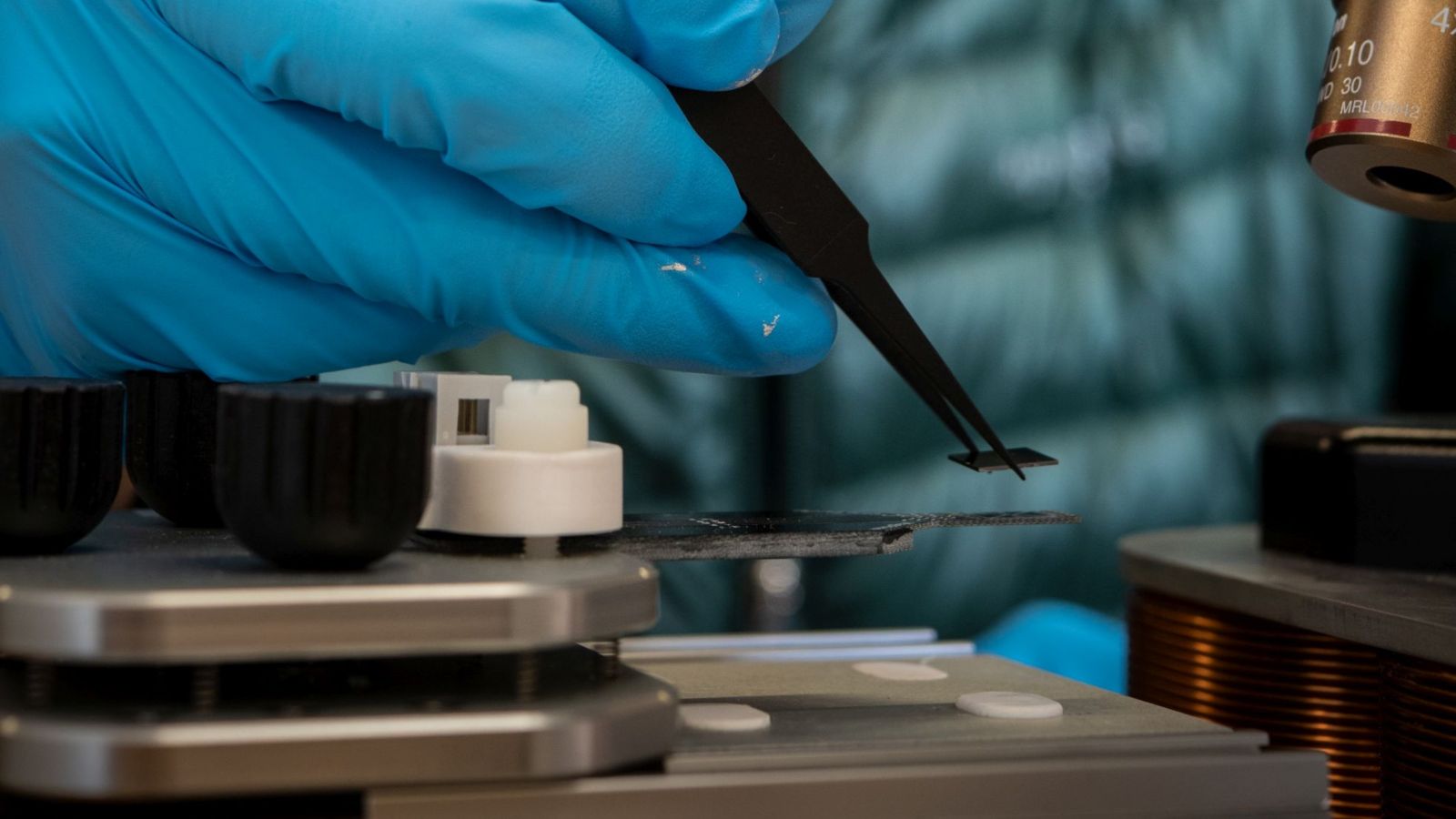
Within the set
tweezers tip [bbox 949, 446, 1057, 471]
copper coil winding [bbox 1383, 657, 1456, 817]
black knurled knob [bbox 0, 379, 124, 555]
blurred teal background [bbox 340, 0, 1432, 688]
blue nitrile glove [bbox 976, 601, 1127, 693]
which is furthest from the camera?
blurred teal background [bbox 340, 0, 1432, 688]

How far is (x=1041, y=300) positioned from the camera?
2.37 m

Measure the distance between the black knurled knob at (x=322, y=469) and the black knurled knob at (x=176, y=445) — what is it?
23 centimetres

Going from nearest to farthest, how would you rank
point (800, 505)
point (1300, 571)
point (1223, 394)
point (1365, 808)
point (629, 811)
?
1. point (629, 811)
2. point (1365, 808)
3. point (1300, 571)
4. point (800, 505)
5. point (1223, 394)

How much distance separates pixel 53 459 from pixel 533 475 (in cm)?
20

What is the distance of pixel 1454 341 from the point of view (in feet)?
8.39

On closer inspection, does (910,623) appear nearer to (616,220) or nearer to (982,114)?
(982,114)

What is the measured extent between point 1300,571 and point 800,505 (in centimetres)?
140

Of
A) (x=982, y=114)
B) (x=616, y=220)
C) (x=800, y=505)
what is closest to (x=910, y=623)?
(x=800, y=505)

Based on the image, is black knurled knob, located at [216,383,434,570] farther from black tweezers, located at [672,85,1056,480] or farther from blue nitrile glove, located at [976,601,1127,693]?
blue nitrile glove, located at [976,601,1127,693]

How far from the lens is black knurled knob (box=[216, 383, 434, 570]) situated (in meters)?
0.51

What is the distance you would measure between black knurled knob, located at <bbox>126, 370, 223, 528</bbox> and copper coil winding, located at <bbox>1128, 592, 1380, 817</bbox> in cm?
60

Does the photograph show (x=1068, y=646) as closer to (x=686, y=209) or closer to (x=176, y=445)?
(x=686, y=209)

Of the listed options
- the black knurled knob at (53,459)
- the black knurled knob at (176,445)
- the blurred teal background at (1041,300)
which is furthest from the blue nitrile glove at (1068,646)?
the black knurled knob at (53,459)

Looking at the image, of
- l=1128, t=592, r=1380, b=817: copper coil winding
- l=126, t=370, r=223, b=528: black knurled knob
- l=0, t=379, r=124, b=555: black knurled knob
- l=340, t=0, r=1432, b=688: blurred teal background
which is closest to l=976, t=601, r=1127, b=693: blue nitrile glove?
l=340, t=0, r=1432, b=688: blurred teal background
